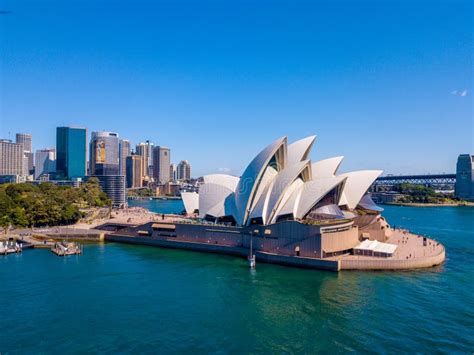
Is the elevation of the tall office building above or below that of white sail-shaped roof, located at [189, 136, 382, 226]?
above

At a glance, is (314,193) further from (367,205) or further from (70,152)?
(70,152)

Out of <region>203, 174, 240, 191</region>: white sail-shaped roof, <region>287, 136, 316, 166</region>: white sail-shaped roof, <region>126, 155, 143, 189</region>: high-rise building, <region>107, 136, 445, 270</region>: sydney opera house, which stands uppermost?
<region>126, 155, 143, 189</region>: high-rise building

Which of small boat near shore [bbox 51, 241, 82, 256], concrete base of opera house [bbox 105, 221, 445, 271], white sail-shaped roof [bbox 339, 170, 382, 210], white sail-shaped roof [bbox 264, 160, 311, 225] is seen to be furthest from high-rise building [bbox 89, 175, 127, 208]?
→ white sail-shaped roof [bbox 339, 170, 382, 210]

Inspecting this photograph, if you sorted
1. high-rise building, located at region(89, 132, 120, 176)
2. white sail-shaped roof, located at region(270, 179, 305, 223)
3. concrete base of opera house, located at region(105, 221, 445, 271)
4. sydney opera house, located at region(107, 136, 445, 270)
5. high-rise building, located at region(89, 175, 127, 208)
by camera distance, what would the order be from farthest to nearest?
1. high-rise building, located at region(89, 132, 120, 176)
2. high-rise building, located at region(89, 175, 127, 208)
3. white sail-shaped roof, located at region(270, 179, 305, 223)
4. sydney opera house, located at region(107, 136, 445, 270)
5. concrete base of opera house, located at region(105, 221, 445, 271)

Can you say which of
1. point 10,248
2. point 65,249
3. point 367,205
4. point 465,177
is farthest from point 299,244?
point 465,177

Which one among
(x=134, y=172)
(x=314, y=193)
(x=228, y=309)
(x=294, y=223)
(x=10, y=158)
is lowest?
(x=228, y=309)

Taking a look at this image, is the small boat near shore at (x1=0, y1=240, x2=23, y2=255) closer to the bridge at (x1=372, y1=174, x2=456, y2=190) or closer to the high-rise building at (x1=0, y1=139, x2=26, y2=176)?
the bridge at (x1=372, y1=174, x2=456, y2=190)

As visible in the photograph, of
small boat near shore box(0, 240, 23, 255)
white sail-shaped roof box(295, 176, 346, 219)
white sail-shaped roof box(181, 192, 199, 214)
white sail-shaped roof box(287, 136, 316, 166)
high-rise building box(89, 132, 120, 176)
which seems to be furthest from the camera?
high-rise building box(89, 132, 120, 176)

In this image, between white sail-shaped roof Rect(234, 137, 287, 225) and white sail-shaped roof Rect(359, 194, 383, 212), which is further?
white sail-shaped roof Rect(359, 194, 383, 212)
